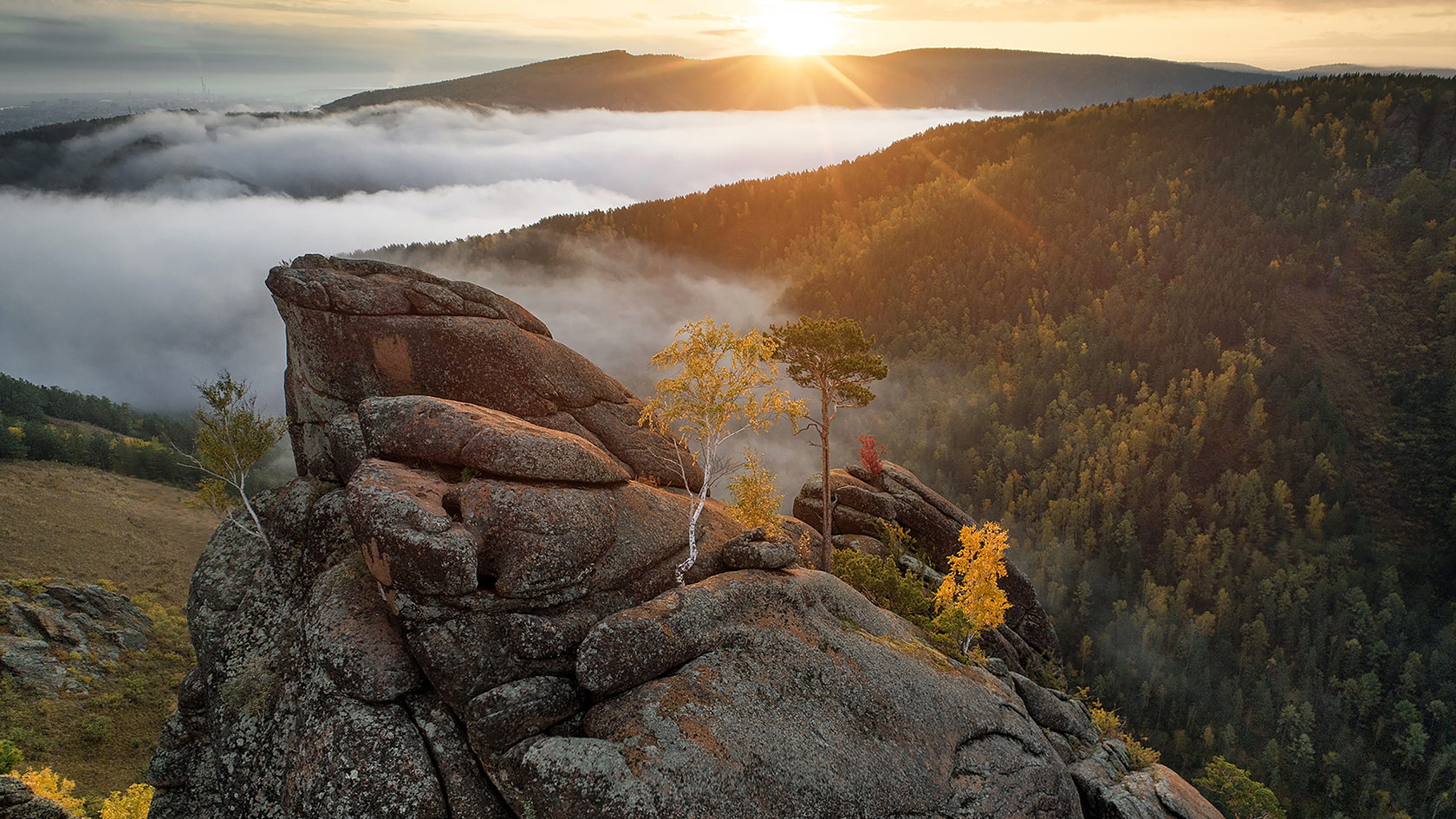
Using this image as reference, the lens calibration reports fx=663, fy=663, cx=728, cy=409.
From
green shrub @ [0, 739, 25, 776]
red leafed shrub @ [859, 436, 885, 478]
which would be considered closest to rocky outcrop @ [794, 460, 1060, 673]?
red leafed shrub @ [859, 436, 885, 478]

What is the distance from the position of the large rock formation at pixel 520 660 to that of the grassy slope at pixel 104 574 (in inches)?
2099

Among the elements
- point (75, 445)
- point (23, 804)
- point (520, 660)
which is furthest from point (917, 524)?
point (75, 445)

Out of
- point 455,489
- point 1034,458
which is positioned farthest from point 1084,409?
point 455,489

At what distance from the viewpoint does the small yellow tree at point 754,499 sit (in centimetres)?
3316

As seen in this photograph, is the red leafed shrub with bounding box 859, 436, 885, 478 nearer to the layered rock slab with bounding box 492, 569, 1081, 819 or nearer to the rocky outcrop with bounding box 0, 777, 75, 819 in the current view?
the layered rock slab with bounding box 492, 569, 1081, 819

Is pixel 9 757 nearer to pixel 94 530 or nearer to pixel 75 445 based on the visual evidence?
pixel 94 530

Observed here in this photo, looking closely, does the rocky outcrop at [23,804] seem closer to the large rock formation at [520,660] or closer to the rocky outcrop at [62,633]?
the large rock formation at [520,660]

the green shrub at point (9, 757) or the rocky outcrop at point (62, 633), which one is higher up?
the green shrub at point (9, 757)

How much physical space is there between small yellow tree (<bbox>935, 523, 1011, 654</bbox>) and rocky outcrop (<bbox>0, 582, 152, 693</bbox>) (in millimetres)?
108267

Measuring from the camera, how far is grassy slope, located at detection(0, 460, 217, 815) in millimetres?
74438

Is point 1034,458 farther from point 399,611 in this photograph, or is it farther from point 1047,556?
point 399,611

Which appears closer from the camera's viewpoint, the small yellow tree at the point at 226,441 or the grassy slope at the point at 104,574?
the small yellow tree at the point at 226,441

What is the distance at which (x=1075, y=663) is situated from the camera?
138m

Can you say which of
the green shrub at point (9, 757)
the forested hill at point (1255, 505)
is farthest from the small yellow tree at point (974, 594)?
the forested hill at point (1255, 505)
